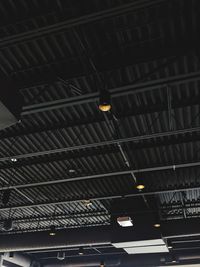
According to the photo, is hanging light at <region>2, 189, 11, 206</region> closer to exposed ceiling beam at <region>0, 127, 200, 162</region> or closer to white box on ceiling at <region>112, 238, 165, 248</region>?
exposed ceiling beam at <region>0, 127, 200, 162</region>

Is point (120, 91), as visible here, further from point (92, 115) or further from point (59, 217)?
point (59, 217)

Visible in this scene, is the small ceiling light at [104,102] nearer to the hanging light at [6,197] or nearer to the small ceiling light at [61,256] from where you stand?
the hanging light at [6,197]

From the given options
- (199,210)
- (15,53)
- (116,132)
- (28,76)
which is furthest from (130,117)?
(199,210)

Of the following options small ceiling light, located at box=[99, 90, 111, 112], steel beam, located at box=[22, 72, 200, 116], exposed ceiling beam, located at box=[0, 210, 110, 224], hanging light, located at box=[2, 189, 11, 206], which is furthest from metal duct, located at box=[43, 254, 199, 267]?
small ceiling light, located at box=[99, 90, 111, 112]

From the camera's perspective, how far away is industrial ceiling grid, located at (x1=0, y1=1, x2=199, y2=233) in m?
5.20

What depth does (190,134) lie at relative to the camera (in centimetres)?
785

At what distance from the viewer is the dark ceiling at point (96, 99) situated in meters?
4.81

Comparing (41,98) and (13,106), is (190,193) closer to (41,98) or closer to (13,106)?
(41,98)

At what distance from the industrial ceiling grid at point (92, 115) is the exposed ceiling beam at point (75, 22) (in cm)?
11

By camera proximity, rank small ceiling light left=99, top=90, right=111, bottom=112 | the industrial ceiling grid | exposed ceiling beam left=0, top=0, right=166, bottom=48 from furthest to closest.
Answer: the industrial ceiling grid, small ceiling light left=99, top=90, right=111, bottom=112, exposed ceiling beam left=0, top=0, right=166, bottom=48

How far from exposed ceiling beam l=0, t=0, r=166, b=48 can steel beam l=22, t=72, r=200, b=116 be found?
161 centimetres

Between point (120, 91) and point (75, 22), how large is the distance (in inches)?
69.6

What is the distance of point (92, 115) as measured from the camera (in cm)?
720

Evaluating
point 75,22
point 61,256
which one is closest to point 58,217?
point 61,256
